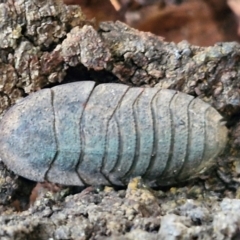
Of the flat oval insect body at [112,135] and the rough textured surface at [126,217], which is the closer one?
the rough textured surface at [126,217]

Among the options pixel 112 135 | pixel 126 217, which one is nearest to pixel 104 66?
pixel 112 135

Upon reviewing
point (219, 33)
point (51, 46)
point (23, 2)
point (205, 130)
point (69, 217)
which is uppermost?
point (23, 2)

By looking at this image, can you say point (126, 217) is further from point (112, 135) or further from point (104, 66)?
point (104, 66)

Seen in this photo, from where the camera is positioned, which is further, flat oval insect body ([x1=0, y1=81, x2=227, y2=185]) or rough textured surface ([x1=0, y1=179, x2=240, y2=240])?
flat oval insect body ([x1=0, y1=81, x2=227, y2=185])

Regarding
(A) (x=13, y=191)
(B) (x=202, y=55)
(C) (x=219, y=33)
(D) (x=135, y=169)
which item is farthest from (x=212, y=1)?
(A) (x=13, y=191)

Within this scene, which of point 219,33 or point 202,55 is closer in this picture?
point 202,55

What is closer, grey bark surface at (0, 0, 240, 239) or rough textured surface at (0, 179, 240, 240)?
rough textured surface at (0, 179, 240, 240)

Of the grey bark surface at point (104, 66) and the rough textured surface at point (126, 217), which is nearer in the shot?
the rough textured surface at point (126, 217)

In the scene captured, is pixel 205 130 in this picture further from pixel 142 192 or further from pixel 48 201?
pixel 48 201
